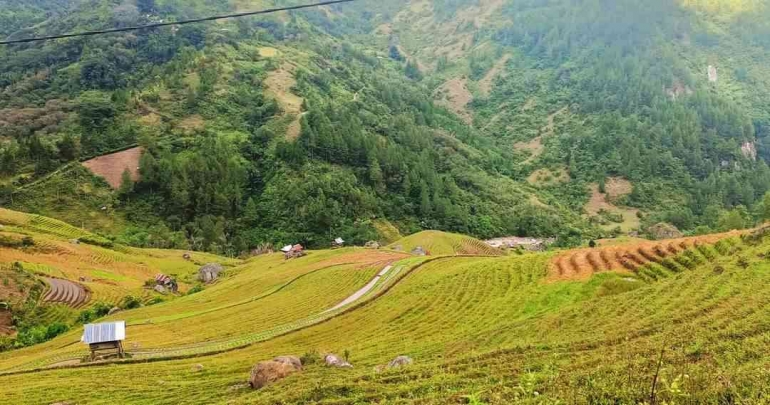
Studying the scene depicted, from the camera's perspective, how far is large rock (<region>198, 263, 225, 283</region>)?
6675 cm

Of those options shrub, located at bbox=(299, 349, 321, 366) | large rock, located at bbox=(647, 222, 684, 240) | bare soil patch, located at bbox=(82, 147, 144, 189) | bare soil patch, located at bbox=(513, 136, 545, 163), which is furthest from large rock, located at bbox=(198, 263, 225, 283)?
bare soil patch, located at bbox=(513, 136, 545, 163)

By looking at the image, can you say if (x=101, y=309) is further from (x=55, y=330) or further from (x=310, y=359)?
(x=310, y=359)

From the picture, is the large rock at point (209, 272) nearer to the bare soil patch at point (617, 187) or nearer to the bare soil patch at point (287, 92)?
the bare soil patch at point (287, 92)

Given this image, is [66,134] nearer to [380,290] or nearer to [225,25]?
[380,290]

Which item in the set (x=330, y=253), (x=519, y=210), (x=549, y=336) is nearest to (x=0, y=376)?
(x=549, y=336)

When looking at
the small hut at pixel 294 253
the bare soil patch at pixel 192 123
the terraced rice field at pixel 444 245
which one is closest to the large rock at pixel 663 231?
the terraced rice field at pixel 444 245

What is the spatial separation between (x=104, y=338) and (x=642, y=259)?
3131 centimetres

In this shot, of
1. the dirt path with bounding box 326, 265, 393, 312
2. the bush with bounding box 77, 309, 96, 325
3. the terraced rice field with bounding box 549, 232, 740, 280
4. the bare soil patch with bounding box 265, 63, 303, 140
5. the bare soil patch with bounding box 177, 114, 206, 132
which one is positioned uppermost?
the bare soil patch with bounding box 265, 63, 303, 140

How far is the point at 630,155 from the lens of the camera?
504ft

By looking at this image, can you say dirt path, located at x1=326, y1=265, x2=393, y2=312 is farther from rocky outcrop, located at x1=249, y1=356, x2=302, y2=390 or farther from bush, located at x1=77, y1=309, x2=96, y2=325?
bush, located at x1=77, y1=309, x2=96, y2=325

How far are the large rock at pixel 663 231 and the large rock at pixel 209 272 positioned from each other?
84.4 metres

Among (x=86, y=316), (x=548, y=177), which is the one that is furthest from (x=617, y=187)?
(x=86, y=316)

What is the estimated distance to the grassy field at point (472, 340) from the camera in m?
14.6

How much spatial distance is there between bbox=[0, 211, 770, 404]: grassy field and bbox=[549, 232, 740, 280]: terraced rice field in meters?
0.28
